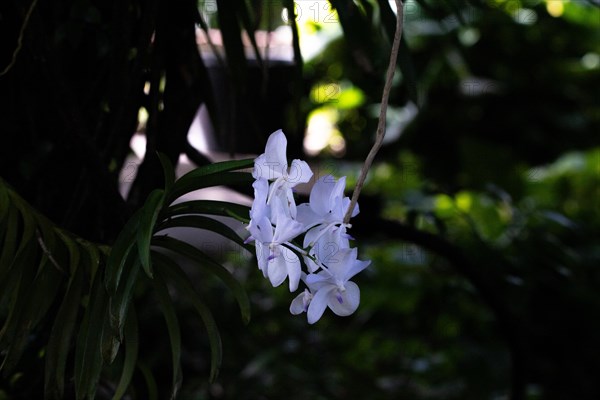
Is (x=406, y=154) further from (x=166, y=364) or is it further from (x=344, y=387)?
(x=166, y=364)

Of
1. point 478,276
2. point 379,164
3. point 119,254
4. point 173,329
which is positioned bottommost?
point 379,164

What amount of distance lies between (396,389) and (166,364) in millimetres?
535

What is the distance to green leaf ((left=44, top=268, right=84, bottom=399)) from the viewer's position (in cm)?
55

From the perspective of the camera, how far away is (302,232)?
1.42 feet

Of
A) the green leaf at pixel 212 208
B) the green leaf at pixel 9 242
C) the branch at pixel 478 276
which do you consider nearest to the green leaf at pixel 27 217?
the green leaf at pixel 9 242

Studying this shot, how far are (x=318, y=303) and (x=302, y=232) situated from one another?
45 mm

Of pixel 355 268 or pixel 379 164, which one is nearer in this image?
pixel 355 268

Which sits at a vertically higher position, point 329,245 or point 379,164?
point 329,245

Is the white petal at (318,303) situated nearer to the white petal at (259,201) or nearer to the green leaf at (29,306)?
the white petal at (259,201)

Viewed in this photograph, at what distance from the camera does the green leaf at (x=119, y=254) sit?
0.47 m

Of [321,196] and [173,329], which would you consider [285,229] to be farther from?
[173,329]

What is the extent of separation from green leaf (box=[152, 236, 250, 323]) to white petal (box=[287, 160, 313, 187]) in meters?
0.14

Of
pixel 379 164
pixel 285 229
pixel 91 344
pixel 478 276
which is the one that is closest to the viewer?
pixel 285 229

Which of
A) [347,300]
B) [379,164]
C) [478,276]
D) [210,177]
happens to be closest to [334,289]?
[347,300]
